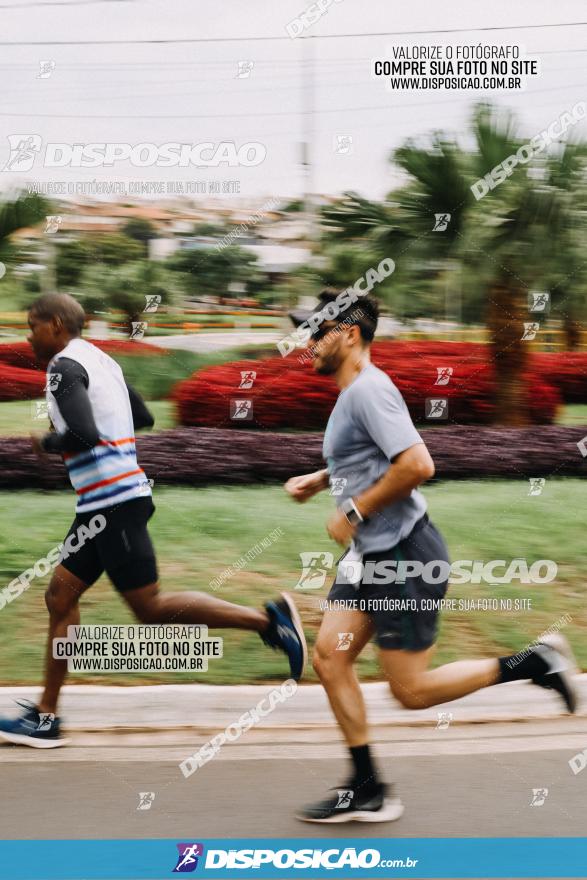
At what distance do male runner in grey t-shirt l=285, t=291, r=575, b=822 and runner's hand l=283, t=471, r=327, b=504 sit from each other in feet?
0.07

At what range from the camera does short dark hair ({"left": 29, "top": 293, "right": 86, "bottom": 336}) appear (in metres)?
3.93

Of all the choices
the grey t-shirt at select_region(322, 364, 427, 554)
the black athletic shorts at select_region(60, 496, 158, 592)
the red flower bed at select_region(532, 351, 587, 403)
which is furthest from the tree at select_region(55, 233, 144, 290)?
the grey t-shirt at select_region(322, 364, 427, 554)

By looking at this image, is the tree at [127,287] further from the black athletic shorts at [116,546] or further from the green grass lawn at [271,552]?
the black athletic shorts at [116,546]

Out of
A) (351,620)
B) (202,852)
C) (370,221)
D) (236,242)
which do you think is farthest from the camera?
(370,221)

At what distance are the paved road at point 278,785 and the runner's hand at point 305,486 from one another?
3.20ft

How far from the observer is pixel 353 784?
3.40m

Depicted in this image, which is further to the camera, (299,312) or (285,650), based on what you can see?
(285,650)

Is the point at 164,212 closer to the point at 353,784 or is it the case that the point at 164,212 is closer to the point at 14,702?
the point at 14,702

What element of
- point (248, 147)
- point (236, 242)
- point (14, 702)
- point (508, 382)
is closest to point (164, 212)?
point (236, 242)

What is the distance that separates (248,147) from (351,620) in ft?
9.35

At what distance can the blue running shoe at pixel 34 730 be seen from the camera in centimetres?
400

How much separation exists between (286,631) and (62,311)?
1440 millimetres

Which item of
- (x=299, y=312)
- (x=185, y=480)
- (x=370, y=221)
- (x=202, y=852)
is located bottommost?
(x=202, y=852)

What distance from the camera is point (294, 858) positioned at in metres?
3.14
